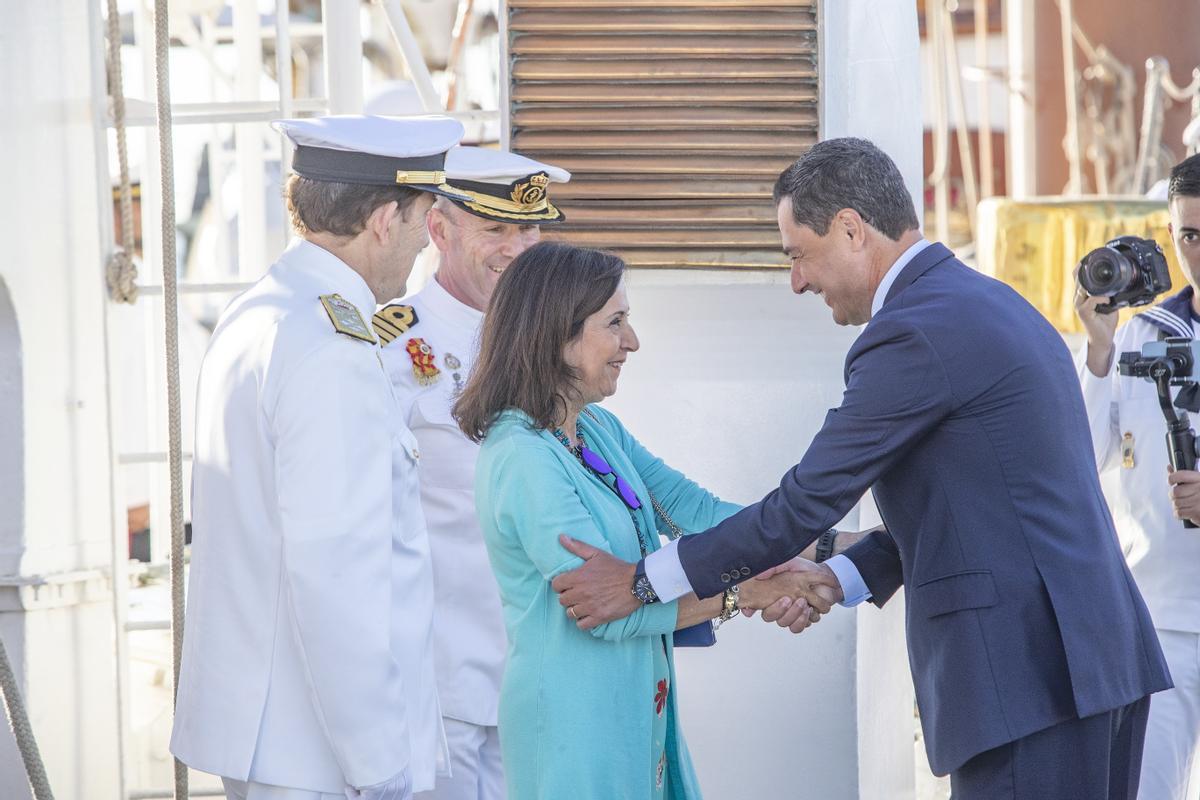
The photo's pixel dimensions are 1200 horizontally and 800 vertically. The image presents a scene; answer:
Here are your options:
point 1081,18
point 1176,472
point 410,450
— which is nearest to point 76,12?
point 410,450

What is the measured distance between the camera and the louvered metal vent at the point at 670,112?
3256 mm

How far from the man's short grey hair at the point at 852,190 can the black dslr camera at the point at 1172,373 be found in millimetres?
794

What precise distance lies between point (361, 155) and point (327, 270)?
177 mm

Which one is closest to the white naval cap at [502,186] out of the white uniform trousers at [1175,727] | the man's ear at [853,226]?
the man's ear at [853,226]

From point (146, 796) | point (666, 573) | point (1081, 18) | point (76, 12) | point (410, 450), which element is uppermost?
point (1081, 18)

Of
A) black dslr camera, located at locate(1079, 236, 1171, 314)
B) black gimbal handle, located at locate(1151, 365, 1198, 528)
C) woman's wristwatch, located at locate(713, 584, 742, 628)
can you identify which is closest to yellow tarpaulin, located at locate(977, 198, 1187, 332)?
black dslr camera, located at locate(1079, 236, 1171, 314)

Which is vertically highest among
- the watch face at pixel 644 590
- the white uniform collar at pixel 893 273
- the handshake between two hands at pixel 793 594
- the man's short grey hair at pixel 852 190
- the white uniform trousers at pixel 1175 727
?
the man's short grey hair at pixel 852 190

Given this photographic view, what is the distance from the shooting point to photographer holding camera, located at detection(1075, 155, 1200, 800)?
10.5 ft

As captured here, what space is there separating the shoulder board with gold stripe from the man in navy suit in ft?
2.79

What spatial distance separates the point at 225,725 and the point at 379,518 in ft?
1.22

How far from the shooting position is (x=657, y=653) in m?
2.38

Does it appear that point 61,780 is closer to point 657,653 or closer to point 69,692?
point 69,692

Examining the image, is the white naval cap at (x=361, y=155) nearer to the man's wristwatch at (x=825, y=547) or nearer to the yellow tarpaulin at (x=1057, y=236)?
the man's wristwatch at (x=825, y=547)

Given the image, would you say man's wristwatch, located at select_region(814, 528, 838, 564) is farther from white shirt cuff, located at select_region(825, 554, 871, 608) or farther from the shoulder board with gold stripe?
the shoulder board with gold stripe
